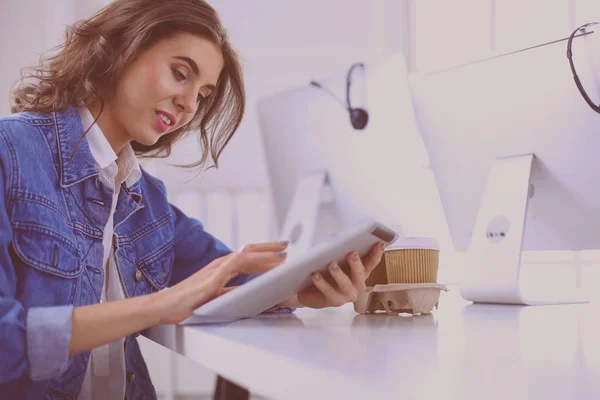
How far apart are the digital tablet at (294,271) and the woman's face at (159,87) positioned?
0.46 meters

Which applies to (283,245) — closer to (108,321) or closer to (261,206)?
(108,321)

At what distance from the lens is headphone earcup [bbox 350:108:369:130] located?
1514 millimetres

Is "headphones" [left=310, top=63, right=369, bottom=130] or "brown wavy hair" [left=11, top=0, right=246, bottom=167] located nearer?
"brown wavy hair" [left=11, top=0, right=246, bottom=167]

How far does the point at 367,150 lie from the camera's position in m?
1.51

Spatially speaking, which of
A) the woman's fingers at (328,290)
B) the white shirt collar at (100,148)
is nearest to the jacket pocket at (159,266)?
the white shirt collar at (100,148)

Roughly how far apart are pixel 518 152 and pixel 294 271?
640 millimetres

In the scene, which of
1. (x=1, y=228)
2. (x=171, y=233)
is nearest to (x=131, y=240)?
(x=171, y=233)

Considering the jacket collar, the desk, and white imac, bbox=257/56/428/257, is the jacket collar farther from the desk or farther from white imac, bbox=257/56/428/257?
white imac, bbox=257/56/428/257

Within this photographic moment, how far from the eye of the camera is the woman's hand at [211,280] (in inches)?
29.6

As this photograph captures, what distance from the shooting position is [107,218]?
104 cm

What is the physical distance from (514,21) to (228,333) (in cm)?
251

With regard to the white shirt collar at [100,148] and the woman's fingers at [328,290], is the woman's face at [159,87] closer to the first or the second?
the white shirt collar at [100,148]

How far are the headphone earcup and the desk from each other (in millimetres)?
672

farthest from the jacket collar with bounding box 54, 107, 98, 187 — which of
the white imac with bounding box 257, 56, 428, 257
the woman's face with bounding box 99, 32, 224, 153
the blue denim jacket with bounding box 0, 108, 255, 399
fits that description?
the white imac with bounding box 257, 56, 428, 257
